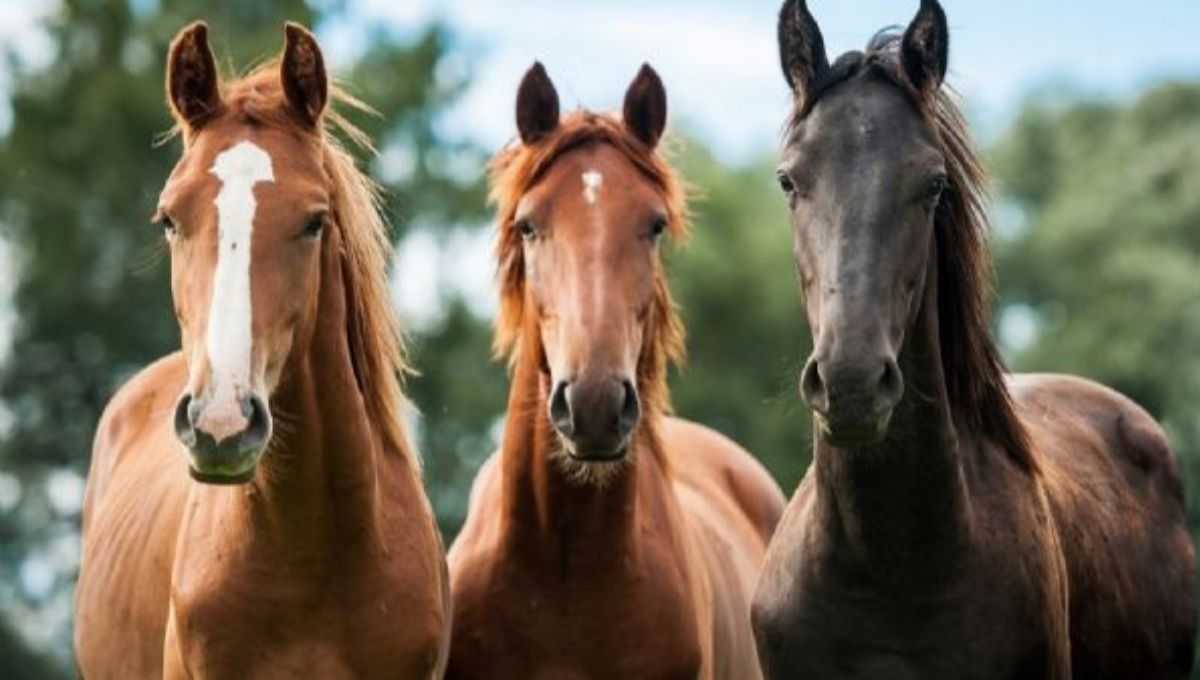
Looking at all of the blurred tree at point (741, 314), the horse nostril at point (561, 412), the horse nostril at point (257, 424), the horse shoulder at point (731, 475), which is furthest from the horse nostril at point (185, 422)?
the blurred tree at point (741, 314)

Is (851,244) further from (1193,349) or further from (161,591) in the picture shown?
(1193,349)

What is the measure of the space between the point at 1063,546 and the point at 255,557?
2.41 m

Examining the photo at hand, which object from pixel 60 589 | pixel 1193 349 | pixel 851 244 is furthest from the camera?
pixel 1193 349

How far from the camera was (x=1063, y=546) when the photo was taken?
708 cm

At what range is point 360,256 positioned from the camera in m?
7.04

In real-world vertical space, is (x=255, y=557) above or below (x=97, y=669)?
above

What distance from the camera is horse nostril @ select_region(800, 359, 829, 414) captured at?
5898 mm

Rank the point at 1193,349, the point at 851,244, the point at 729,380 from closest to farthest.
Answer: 1. the point at 851,244
2. the point at 1193,349
3. the point at 729,380

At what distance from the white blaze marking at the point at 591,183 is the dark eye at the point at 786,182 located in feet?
3.66

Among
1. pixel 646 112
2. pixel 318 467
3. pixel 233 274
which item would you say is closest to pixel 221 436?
pixel 233 274

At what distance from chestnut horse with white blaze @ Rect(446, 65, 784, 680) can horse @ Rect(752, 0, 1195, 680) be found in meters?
0.77

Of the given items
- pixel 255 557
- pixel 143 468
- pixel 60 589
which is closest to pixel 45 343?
pixel 60 589

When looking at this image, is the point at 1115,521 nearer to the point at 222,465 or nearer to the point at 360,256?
the point at 360,256

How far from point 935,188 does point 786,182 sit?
41 cm
